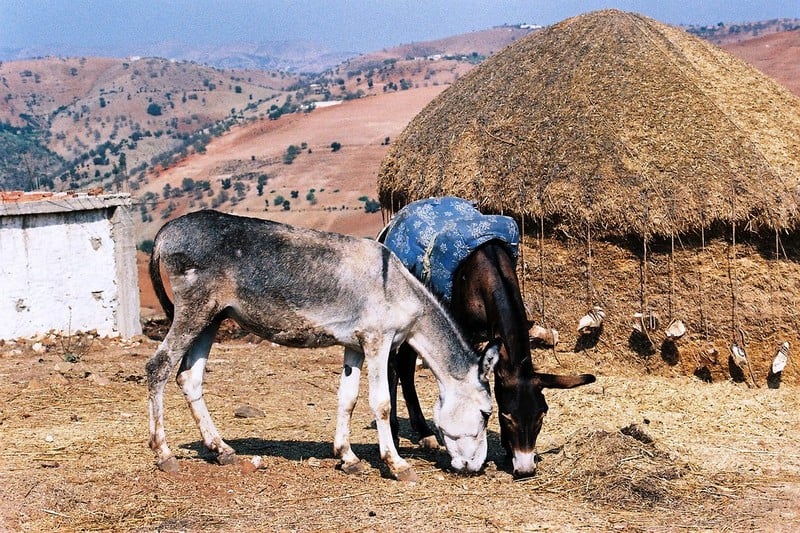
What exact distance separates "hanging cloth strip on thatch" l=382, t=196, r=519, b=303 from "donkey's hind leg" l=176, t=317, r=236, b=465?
5.76ft

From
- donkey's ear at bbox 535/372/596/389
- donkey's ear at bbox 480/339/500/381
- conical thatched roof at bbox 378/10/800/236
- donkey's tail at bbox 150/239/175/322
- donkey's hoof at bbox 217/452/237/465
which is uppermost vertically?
conical thatched roof at bbox 378/10/800/236

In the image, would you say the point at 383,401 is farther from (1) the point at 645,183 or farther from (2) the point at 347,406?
(1) the point at 645,183

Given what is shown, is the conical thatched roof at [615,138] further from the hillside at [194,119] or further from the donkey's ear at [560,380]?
the hillside at [194,119]

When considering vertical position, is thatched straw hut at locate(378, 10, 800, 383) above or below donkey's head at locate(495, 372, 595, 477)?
above

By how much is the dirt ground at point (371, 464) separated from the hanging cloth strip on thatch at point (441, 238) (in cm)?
155

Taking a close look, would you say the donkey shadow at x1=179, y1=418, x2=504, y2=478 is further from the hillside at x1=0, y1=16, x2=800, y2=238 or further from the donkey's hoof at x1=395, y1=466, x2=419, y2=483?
the hillside at x1=0, y1=16, x2=800, y2=238

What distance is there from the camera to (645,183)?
10664mm

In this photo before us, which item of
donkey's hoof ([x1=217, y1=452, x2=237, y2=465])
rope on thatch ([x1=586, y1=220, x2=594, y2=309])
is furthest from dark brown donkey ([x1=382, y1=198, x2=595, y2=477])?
rope on thatch ([x1=586, y1=220, x2=594, y2=309])

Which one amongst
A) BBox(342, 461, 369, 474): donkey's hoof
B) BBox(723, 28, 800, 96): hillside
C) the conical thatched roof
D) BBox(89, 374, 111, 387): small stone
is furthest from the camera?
BBox(723, 28, 800, 96): hillside

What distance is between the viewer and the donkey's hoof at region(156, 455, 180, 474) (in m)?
6.80

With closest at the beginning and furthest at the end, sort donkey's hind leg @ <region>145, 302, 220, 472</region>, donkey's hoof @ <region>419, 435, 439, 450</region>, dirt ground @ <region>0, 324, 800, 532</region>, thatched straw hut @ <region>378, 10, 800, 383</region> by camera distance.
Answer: dirt ground @ <region>0, 324, 800, 532</region> < donkey's hind leg @ <region>145, 302, 220, 472</region> < donkey's hoof @ <region>419, 435, 439, 450</region> < thatched straw hut @ <region>378, 10, 800, 383</region>

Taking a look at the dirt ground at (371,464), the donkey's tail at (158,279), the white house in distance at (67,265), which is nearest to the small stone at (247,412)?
the dirt ground at (371,464)

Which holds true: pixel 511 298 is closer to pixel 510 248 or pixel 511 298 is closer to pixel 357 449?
pixel 510 248

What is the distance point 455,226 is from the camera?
25.3 feet
